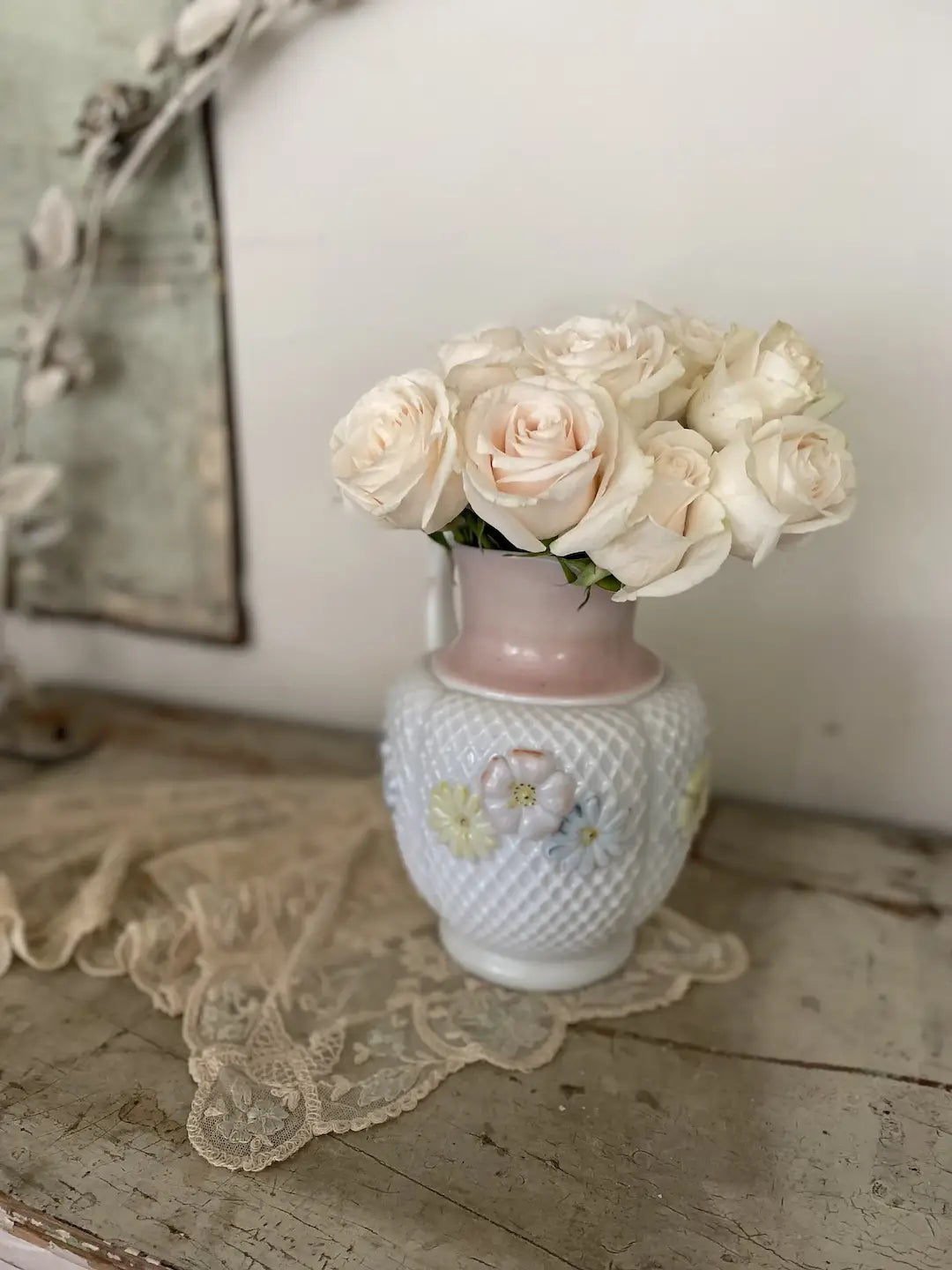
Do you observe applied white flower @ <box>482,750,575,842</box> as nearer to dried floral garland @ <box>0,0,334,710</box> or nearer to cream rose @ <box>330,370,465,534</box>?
cream rose @ <box>330,370,465,534</box>

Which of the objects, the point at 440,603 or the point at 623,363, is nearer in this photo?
the point at 623,363

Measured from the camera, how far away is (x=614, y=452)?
1.80 ft

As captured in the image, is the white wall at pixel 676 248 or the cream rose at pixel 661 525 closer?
the cream rose at pixel 661 525

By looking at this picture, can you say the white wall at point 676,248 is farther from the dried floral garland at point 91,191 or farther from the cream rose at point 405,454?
the cream rose at point 405,454

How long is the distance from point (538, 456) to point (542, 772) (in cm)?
19

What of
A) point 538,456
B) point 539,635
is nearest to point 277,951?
point 539,635

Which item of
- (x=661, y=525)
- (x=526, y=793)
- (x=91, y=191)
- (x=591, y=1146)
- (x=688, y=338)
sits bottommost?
(x=591, y=1146)

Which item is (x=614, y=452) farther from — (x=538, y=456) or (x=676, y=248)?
(x=676, y=248)

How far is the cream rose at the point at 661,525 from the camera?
0.55 metres

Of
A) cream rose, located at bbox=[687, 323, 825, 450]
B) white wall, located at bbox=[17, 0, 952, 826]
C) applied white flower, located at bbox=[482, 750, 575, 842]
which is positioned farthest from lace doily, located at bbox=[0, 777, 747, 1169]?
cream rose, located at bbox=[687, 323, 825, 450]

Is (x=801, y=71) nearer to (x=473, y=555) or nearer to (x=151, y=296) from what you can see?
(x=473, y=555)

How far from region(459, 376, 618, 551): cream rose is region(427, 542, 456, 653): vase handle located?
190 mm

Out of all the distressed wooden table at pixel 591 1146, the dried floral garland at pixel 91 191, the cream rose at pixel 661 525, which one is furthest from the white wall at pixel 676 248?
the cream rose at pixel 661 525

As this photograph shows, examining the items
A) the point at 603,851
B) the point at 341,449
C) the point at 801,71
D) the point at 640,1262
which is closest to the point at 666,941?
the point at 603,851
